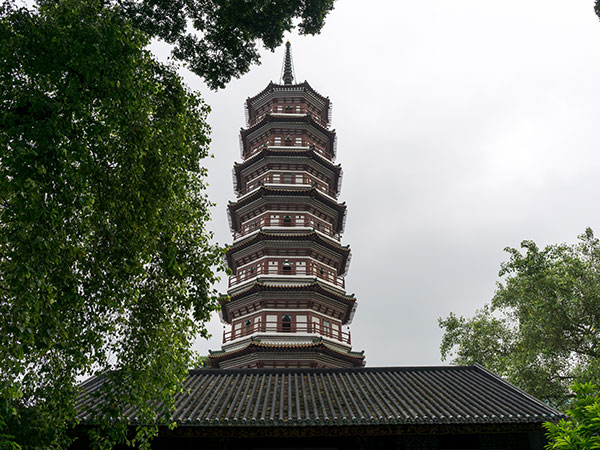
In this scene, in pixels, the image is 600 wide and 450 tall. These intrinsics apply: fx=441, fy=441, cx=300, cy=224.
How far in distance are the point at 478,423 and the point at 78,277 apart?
327 inches

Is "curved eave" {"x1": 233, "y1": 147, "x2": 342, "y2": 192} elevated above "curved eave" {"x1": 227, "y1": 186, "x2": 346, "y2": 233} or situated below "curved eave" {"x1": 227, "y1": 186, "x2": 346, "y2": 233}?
above

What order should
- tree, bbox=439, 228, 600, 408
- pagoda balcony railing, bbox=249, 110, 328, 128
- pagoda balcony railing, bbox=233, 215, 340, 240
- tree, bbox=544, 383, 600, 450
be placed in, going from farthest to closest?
pagoda balcony railing, bbox=249, 110, 328, 128
pagoda balcony railing, bbox=233, 215, 340, 240
tree, bbox=439, 228, 600, 408
tree, bbox=544, 383, 600, 450

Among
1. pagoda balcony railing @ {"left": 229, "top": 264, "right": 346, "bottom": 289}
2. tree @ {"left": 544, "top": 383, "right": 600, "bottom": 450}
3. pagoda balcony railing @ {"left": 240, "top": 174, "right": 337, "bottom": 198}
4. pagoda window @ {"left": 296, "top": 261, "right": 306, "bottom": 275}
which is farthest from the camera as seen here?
pagoda balcony railing @ {"left": 240, "top": 174, "right": 337, "bottom": 198}

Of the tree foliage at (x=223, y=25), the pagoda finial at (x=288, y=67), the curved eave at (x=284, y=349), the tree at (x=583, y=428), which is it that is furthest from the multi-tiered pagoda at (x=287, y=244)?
the tree at (x=583, y=428)

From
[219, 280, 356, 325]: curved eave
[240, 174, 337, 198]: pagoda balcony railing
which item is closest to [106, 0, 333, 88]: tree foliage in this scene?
[219, 280, 356, 325]: curved eave

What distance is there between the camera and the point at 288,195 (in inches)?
966

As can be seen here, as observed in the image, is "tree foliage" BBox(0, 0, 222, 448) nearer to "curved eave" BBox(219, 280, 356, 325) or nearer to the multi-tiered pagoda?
the multi-tiered pagoda

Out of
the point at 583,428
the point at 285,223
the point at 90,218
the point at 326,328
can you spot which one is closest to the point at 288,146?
the point at 285,223

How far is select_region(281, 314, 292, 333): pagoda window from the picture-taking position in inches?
850

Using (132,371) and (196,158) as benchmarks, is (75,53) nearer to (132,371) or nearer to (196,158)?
(196,158)

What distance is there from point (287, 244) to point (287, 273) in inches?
61.5

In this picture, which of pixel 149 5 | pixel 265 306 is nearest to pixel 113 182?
pixel 149 5

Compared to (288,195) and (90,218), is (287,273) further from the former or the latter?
(90,218)

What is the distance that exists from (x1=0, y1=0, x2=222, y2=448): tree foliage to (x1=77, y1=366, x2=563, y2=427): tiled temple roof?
3131 mm
